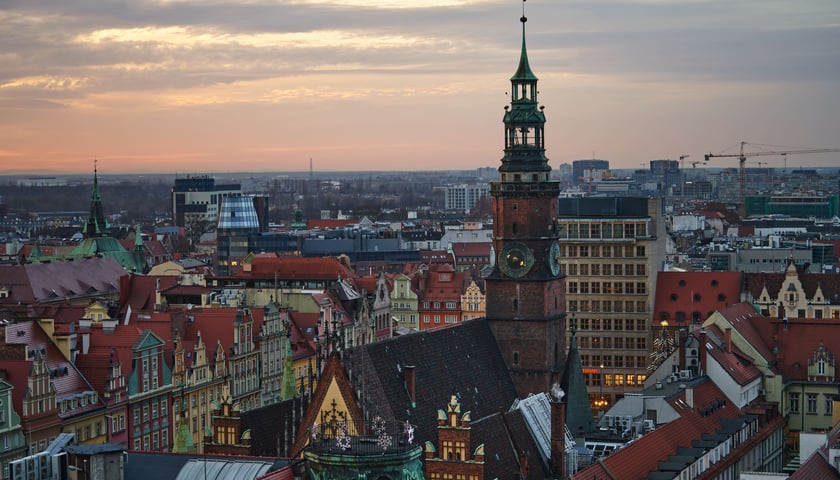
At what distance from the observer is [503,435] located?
3036 inches

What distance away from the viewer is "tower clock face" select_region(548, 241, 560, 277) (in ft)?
314

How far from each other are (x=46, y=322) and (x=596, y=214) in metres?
54.8

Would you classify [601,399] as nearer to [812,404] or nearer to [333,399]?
[812,404]

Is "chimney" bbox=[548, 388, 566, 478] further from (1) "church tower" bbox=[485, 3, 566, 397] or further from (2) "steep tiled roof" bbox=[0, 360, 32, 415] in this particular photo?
(2) "steep tiled roof" bbox=[0, 360, 32, 415]

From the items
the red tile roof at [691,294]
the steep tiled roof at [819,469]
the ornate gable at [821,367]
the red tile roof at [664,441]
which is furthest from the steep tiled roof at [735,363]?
the steep tiled roof at [819,469]

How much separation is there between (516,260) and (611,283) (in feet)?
136

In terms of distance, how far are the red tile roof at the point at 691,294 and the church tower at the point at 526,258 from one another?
135 ft

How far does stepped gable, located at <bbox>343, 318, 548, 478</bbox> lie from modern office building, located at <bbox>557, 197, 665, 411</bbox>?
45663mm

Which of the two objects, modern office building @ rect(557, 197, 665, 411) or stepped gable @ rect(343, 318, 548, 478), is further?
modern office building @ rect(557, 197, 665, 411)

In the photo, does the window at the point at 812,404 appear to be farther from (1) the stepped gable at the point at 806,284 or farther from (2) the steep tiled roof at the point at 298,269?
(2) the steep tiled roof at the point at 298,269

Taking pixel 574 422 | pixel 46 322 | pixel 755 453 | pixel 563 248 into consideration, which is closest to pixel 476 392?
pixel 574 422

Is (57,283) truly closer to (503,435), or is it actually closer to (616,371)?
(616,371)

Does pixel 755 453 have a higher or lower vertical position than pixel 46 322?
lower

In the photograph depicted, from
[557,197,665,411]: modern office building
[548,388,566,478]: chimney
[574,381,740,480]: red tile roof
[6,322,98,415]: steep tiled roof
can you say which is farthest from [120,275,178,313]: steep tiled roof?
[548,388,566,478]: chimney
